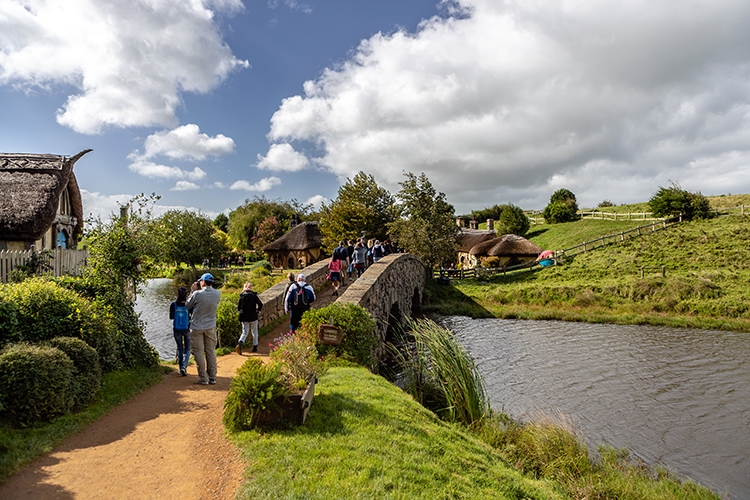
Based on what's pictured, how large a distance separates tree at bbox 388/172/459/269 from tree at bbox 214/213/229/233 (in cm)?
5568

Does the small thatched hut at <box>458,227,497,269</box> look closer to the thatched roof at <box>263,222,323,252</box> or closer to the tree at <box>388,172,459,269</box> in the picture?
the tree at <box>388,172,459,269</box>

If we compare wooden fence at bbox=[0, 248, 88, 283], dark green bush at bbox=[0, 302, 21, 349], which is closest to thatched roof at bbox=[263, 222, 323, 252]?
wooden fence at bbox=[0, 248, 88, 283]

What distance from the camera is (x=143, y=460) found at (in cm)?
495

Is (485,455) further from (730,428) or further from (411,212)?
(411,212)

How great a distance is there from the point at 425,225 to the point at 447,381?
21406mm

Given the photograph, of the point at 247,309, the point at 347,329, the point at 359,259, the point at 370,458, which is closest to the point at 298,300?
the point at 247,309

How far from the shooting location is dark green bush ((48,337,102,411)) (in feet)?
20.3

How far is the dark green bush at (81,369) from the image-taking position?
620 cm

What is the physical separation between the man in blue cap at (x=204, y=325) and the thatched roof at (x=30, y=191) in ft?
22.9

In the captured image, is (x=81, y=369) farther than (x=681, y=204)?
No

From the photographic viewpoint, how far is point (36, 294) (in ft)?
22.6

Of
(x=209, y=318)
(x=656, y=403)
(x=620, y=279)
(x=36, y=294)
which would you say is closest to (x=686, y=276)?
(x=620, y=279)

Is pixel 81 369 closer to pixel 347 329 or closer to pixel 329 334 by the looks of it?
pixel 329 334

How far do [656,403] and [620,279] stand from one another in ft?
54.4
